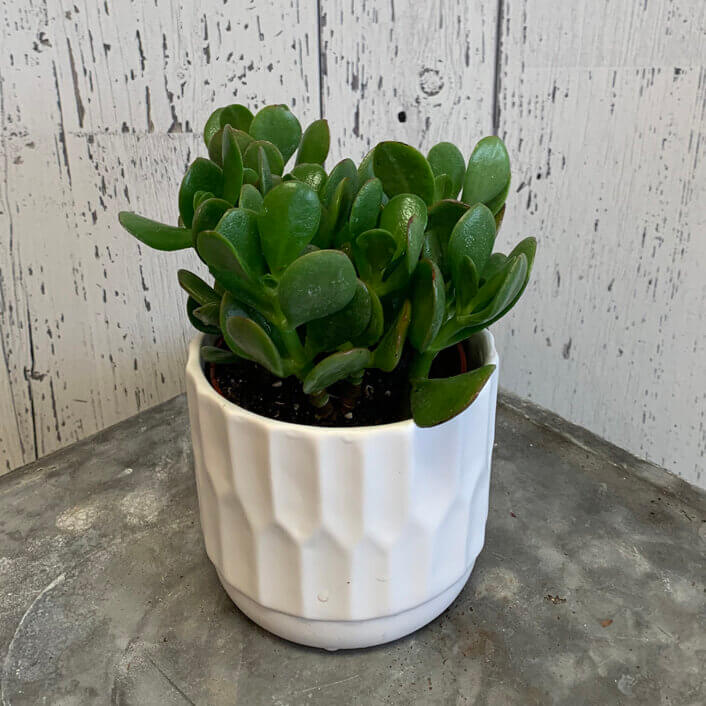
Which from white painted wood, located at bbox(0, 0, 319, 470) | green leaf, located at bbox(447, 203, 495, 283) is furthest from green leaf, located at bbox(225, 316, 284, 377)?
white painted wood, located at bbox(0, 0, 319, 470)

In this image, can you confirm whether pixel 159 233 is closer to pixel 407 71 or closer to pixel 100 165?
pixel 100 165

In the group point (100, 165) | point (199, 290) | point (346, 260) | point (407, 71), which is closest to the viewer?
point (346, 260)

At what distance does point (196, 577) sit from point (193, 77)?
510mm

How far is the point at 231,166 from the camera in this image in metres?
0.40

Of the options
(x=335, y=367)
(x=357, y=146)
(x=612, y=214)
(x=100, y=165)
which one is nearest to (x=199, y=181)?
(x=335, y=367)

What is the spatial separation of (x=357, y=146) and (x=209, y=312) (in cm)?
53

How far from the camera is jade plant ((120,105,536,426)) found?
1.19 feet

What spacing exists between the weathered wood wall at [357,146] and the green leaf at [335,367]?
0.50 m

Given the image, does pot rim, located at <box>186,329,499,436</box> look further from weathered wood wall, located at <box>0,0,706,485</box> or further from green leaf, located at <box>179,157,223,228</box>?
weathered wood wall, located at <box>0,0,706,485</box>

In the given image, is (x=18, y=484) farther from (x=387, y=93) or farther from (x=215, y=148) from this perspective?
(x=387, y=93)

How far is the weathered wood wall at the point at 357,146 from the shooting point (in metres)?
0.75

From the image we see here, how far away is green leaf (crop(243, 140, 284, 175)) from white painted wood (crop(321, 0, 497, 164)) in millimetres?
450

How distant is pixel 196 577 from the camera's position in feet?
1.74

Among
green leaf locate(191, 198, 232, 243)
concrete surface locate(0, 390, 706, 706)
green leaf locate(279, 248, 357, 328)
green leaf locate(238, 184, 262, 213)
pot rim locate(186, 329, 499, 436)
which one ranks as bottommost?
concrete surface locate(0, 390, 706, 706)
